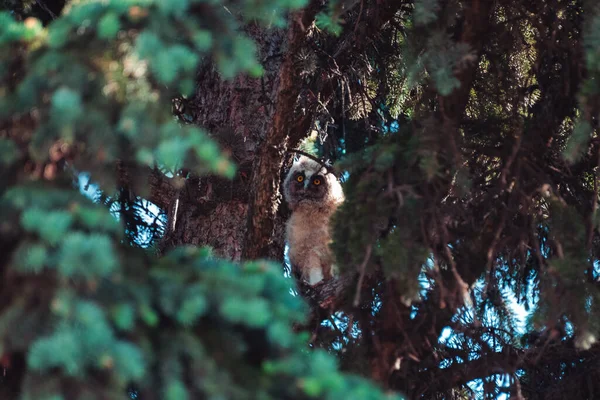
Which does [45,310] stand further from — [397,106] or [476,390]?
[397,106]

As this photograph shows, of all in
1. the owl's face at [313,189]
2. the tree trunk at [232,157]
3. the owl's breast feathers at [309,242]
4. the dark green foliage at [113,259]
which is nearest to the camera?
the dark green foliage at [113,259]

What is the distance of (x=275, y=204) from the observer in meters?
3.40

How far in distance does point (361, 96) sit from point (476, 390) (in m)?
1.80

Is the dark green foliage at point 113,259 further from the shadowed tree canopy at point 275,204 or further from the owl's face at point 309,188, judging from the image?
the owl's face at point 309,188

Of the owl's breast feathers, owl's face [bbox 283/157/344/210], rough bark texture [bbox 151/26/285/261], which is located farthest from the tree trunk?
owl's face [bbox 283/157/344/210]

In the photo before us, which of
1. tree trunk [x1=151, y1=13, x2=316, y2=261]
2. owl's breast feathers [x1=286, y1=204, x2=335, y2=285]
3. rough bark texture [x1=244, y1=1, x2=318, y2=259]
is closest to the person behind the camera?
rough bark texture [x1=244, y1=1, x2=318, y2=259]

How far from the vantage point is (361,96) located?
4289mm

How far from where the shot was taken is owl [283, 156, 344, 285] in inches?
214

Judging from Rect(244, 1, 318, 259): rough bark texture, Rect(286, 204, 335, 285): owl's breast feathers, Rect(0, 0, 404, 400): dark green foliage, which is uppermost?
Rect(286, 204, 335, 285): owl's breast feathers

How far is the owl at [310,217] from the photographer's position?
17.8 feet

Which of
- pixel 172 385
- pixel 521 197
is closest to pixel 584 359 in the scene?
pixel 521 197

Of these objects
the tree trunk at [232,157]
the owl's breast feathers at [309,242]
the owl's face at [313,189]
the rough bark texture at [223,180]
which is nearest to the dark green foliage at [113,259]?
the tree trunk at [232,157]

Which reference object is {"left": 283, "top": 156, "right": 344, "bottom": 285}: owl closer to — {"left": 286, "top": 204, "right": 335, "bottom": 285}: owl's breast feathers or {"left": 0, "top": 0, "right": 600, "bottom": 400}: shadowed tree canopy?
{"left": 286, "top": 204, "right": 335, "bottom": 285}: owl's breast feathers

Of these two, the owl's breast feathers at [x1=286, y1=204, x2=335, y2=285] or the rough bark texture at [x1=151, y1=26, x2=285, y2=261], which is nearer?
the rough bark texture at [x1=151, y1=26, x2=285, y2=261]
